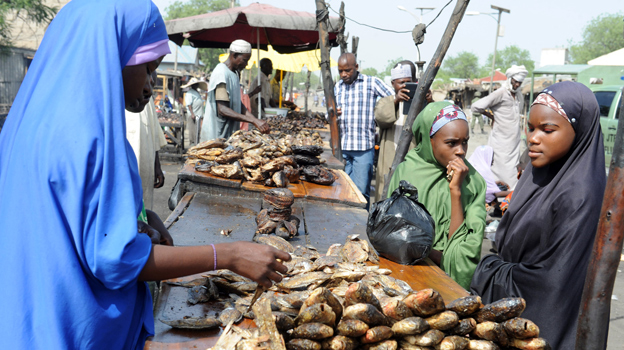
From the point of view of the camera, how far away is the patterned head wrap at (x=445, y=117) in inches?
107

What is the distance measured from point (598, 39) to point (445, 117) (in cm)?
8265

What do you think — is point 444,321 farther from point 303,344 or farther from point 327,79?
point 327,79

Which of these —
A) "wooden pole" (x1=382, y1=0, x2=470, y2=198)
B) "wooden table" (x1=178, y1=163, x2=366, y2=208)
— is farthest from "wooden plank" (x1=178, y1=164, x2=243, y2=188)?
"wooden pole" (x1=382, y1=0, x2=470, y2=198)

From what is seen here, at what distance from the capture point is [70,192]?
1105 millimetres

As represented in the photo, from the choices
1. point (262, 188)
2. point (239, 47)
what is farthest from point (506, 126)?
point (262, 188)

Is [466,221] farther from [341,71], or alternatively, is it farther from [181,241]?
[341,71]

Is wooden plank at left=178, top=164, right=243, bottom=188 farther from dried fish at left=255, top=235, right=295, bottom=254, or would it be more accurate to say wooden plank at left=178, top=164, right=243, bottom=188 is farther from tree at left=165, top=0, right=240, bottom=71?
tree at left=165, top=0, right=240, bottom=71

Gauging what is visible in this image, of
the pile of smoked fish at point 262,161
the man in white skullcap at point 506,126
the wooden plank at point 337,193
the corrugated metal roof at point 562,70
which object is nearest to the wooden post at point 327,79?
the pile of smoked fish at point 262,161

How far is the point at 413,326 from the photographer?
1.50 m

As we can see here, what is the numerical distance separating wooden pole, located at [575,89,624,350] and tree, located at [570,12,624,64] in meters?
77.0

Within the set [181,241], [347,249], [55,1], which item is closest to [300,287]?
[347,249]

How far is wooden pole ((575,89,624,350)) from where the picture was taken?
4.96ft

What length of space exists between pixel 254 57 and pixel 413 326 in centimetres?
1379

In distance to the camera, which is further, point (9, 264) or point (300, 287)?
point (300, 287)
